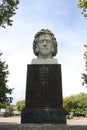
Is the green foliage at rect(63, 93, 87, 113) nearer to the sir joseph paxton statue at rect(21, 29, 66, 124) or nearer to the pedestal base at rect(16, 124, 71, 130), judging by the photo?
the sir joseph paxton statue at rect(21, 29, 66, 124)

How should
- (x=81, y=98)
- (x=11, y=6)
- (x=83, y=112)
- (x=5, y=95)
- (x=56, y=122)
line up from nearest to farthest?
1. (x=56, y=122)
2. (x=11, y=6)
3. (x=5, y=95)
4. (x=83, y=112)
5. (x=81, y=98)

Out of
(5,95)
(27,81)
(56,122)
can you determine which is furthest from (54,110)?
(5,95)

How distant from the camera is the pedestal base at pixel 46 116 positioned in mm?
12812

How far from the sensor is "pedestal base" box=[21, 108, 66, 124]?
42.0 ft

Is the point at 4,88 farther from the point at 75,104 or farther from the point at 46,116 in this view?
the point at 75,104

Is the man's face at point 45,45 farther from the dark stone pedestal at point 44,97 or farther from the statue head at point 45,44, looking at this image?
the dark stone pedestal at point 44,97

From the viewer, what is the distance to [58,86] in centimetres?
1316

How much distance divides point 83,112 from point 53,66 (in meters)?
107

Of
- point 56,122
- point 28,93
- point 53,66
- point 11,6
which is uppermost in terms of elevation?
point 11,6

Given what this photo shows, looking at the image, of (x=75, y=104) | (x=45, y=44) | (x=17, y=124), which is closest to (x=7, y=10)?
(x=45, y=44)

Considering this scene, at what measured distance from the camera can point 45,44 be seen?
14.0m

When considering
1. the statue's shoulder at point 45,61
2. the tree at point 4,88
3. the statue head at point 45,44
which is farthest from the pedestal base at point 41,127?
the tree at point 4,88

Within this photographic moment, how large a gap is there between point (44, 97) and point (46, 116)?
72 cm

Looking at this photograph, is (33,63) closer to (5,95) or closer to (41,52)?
(41,52)
